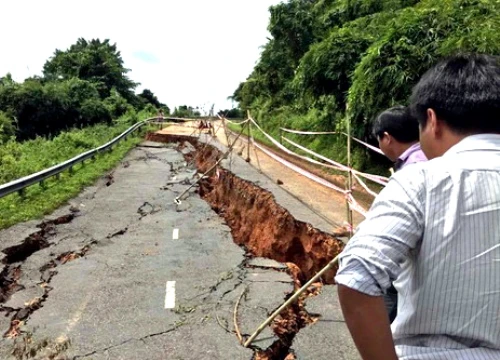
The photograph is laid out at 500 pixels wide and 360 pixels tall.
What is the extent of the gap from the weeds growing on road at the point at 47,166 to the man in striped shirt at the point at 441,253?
695 centimetres

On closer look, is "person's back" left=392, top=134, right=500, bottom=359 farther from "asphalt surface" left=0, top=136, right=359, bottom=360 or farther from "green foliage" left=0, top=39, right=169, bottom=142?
"green foliage" left=0, top=39, right=169, bottom=142

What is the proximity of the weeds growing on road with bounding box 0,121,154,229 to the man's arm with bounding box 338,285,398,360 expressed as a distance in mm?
6916

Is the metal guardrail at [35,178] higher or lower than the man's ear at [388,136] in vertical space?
lower

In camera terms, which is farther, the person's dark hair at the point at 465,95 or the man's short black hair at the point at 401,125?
the man's short black hair at the point at 401,125

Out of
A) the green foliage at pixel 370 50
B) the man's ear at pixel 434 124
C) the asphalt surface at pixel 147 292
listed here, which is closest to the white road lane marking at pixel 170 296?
the asphalt surface at pixel 147 292

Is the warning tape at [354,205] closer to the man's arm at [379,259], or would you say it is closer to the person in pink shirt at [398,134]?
the person in pink shirt at [398,134]

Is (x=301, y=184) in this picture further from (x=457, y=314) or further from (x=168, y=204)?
(x=457, y=314)

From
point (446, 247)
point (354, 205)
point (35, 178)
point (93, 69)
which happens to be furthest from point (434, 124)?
point (93, 69)

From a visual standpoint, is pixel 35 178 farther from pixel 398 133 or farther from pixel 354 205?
pixel 398 133

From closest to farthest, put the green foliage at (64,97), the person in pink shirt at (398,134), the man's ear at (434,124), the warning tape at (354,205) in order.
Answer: the man's ear at (434,124) → the person in pink shirt at (398,134) → the warning tape at (354,205) → the green foliage at (64,97)

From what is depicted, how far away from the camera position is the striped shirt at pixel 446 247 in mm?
1253

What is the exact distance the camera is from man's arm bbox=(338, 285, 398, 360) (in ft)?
4.18

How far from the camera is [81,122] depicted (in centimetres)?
2761

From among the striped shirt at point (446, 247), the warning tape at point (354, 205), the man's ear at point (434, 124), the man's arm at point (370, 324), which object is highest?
the man's ear at point (434, 124)
